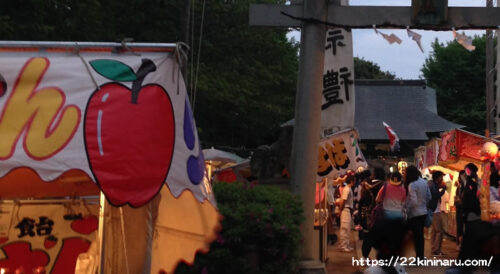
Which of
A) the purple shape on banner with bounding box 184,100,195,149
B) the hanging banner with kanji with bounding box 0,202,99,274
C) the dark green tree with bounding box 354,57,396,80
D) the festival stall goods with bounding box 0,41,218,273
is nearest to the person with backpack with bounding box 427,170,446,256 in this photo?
the festival stall goods with bounding box 0,41,218,273

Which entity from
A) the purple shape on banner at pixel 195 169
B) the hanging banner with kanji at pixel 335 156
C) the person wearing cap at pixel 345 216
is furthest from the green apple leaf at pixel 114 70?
the person wearing cap at pixel 345 216

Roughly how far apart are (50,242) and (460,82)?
1633 inches

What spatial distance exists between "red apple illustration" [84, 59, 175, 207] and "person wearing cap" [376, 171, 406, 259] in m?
3.36

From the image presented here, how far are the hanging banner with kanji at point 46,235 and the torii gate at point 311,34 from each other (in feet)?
14.9

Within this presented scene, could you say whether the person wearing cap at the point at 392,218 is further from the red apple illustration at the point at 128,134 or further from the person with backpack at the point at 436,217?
the red apple illustration at the point at 128,134

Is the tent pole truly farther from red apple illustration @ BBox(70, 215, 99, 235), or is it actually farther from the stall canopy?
the stall canopy

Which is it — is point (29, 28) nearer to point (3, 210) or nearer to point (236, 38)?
point (3, 210)

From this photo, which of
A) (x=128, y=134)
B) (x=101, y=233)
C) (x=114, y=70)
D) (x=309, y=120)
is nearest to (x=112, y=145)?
(x=128, y=134)

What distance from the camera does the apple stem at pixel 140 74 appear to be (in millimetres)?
5891

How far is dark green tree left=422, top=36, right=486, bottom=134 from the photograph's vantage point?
144ft

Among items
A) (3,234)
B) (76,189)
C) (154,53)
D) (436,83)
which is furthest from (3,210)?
(436,83)

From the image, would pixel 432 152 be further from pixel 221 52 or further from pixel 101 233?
pixel 101 233

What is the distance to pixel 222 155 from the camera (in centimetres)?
2014

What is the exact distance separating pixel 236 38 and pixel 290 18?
13952 mm
